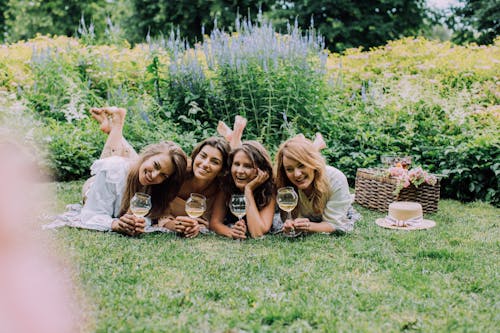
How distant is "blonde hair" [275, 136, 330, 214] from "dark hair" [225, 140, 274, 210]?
0.27ft

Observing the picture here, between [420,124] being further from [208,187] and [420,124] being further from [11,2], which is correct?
[11,2]

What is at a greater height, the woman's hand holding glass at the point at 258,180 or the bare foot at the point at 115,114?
the bare foot at the point at 115,114

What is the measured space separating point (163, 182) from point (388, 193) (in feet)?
7.64

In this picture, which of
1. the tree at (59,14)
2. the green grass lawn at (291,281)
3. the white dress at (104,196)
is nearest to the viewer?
the green grass lawn at (291,281)

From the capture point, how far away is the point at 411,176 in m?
5.07

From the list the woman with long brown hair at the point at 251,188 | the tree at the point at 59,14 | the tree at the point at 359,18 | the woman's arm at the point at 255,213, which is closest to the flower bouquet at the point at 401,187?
the woman with long brown hair at the point at 251,188

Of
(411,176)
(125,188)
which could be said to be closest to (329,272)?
(125,188)

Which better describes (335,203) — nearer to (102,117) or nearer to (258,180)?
(258,180)

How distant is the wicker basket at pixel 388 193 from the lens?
5133 millimetres

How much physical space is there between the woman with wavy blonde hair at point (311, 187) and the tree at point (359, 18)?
37.5 feet

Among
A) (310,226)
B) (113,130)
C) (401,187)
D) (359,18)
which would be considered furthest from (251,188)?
(359,18)

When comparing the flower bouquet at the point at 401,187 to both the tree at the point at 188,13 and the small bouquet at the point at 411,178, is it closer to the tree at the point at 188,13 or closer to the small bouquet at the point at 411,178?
the small bouquet at the point at 411,178

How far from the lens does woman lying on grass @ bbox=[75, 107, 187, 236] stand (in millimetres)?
4000

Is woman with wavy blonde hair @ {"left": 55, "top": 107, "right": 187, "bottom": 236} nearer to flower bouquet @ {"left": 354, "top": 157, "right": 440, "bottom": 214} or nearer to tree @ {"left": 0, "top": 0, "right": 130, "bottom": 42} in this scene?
flower bouquet @ {"left": 354, "top": 157, "right": 440, "bottom": 214}
